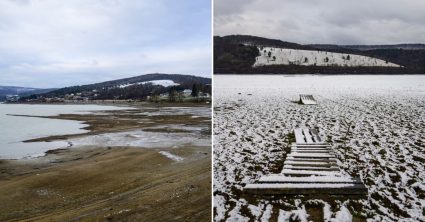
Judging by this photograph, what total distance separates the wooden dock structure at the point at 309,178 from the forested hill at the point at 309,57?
46.2 inches

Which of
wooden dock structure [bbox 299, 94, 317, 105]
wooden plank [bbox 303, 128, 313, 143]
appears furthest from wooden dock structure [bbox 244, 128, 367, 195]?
wooden dock structure [bbox 299, 94, 317, 105]

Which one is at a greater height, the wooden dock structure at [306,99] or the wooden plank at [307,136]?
the wooden dock structure at [306,99]

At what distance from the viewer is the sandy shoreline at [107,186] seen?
3992 mm

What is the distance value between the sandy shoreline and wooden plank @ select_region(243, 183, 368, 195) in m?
1.10

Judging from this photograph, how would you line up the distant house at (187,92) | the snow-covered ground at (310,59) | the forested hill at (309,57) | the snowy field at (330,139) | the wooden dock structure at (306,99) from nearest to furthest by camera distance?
1. the snowy field at (330,139)
2. the forested hill at (309,57)
3. the snow-covered ground at (310,59)
4. the wooden dock structure at (306,99)
5. the distant house at (187,92)

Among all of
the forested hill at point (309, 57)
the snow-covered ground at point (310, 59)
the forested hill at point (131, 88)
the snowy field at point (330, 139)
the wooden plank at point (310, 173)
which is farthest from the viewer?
the forested hill at point (131, 88)

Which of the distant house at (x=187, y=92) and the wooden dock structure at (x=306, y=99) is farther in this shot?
the distant house at (x=187, y=92)

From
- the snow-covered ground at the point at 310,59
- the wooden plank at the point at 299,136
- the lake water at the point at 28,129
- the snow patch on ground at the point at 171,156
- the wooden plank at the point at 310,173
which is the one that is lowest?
the snow patch on ground at the point at 171,156

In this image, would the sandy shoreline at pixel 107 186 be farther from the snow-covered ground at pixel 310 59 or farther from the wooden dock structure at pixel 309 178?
the snow-covered ground at pixel 310 59

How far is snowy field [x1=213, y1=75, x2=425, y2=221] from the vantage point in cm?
278

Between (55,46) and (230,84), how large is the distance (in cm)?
443

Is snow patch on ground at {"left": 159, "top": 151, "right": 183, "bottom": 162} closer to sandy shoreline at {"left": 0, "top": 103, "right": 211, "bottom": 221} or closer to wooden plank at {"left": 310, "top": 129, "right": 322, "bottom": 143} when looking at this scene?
sandy shoreline at {"left": 0, "top": 103, "right": 211, "bottom": 221}

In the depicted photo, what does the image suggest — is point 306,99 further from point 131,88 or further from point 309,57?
point 131,88

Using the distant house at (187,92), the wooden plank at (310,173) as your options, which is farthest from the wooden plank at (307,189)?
the distant house at (187,92)
